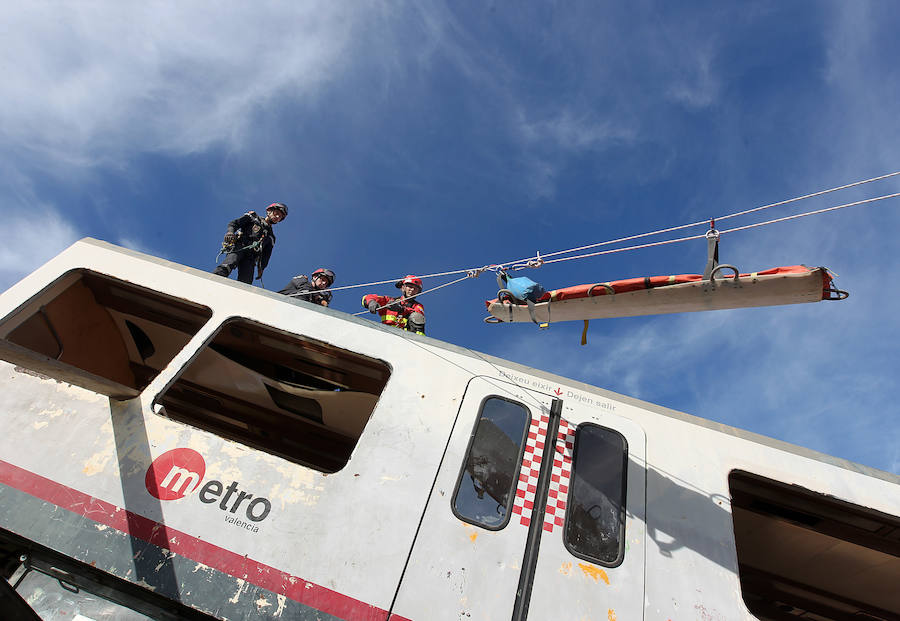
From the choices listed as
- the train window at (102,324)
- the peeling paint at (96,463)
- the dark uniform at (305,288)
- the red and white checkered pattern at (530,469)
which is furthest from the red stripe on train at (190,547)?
the dark uniform at (305,288)

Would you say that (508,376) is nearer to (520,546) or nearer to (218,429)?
(520,546)

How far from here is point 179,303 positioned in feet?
15.1

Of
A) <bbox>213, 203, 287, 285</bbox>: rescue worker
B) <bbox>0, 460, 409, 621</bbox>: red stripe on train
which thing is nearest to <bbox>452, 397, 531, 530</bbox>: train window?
<bbox>0, 460, 409, 621</bbox>: red stripe on train

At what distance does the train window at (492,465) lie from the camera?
331cm

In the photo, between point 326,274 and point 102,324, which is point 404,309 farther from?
point 102,324

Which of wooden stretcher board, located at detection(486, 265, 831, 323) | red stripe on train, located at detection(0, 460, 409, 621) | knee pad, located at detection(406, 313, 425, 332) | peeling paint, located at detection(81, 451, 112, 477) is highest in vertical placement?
knee pad, located at detection(406, 313, 425, 332)

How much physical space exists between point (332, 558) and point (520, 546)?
1.20m

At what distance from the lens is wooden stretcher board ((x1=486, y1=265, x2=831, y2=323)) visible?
2.92 meters

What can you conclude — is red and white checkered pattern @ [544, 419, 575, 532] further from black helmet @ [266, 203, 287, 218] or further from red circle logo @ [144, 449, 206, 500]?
black helmet @ [266, 203, 287, 218]

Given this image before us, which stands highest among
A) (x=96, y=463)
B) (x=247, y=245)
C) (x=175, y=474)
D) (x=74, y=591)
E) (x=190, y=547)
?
(x=247, y=245)

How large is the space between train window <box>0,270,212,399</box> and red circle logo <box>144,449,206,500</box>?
65 cm

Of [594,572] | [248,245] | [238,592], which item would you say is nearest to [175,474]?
[238,592]

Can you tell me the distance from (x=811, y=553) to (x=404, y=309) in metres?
5.67

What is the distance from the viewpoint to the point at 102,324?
5.40 metres
